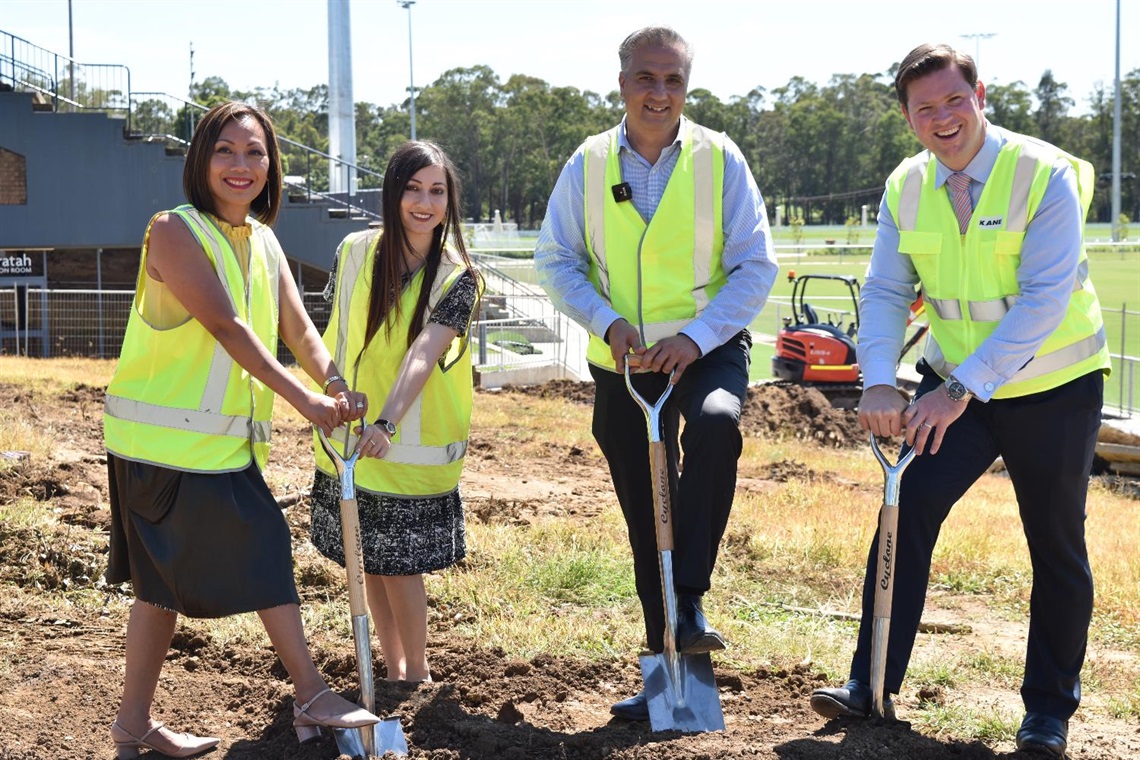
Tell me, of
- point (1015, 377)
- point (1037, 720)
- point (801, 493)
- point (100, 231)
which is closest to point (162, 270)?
point (1015, 377)

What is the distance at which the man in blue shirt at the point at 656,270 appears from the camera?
457 centimetres

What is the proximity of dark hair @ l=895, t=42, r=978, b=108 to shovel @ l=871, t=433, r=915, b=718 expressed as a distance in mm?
1201

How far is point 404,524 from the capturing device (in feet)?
15.6

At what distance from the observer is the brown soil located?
13.7 ft

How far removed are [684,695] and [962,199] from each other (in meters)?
1.86

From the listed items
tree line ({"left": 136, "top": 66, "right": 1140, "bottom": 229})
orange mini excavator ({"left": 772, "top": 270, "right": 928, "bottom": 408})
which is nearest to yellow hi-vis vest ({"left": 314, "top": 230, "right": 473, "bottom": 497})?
orange mini excavator ({"left": 772, "top": 270, "right": 928, "bottom": 408})

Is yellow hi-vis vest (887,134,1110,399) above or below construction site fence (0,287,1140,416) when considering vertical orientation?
above

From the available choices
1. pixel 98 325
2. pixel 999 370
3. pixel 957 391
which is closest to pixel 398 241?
pixel 957 391

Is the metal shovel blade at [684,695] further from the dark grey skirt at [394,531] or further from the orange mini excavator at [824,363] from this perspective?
the orange mini excavator at [824,363]

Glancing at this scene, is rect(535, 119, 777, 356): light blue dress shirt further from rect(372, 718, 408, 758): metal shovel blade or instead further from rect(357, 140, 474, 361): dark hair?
rect(372, 718, 408, 758): metal shovel blade

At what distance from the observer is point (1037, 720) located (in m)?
4.30

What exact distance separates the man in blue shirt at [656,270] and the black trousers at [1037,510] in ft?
1.98

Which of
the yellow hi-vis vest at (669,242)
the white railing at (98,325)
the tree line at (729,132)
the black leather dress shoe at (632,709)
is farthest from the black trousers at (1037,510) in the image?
the tree line at (729,132)

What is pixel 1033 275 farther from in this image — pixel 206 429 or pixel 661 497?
pixel 206 429
